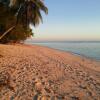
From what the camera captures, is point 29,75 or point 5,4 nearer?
point 29,75

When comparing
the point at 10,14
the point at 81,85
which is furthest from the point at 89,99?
the point at 10,14

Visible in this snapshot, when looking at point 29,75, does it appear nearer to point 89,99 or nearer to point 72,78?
point 72,78

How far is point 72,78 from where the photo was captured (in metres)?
9.38

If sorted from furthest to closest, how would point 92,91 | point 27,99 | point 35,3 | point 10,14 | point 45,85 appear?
point 10,14 < point 35,3 < point 45,85 < point 92,91 < point 27,99

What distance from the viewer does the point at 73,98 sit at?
6.64 metres

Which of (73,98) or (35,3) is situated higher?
(35,3)

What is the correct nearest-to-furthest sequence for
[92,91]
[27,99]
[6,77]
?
[27,99]
[92,91]
[6,77]

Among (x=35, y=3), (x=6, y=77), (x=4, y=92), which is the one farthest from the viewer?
(x=35, y=3)

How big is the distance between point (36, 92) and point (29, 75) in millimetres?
2398

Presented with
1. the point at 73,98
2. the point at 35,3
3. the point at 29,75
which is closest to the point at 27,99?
the point at 73,98

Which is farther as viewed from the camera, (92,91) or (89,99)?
(92,91)

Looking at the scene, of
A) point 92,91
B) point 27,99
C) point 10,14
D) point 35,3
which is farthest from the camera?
point 10,14

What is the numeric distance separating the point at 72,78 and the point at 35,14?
9.64m

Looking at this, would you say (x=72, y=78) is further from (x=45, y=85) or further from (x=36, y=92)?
(x=36, y=92)
